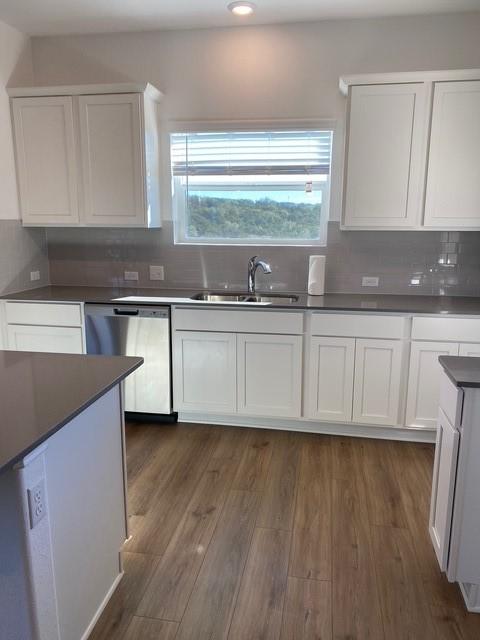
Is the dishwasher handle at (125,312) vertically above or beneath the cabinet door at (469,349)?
above

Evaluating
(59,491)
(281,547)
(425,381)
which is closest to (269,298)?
(425,381)

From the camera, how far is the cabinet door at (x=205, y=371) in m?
3.16

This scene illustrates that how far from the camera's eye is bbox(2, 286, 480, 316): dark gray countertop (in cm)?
292

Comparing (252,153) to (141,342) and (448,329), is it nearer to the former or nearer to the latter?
(141,342)

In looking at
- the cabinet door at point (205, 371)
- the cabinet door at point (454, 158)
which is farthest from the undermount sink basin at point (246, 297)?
the cabinet door at point (454, 158)

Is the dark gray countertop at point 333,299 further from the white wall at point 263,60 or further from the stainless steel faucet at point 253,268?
the white wall at point 263,60

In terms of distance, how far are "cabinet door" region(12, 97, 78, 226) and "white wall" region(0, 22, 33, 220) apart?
55 millimetres

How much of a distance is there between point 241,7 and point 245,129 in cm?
77

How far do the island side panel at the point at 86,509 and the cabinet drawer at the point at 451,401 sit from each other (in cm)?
126

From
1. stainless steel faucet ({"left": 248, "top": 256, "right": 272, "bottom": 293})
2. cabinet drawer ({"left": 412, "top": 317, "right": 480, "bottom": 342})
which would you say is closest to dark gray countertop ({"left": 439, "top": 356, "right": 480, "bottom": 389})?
cabinet drawer ({"left": 412, "top": 317, "right": 480, "bottom": 342})

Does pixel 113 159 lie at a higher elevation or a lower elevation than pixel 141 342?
higher

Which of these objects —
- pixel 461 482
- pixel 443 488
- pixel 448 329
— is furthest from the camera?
pixel 448 329

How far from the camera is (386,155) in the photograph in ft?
9.91

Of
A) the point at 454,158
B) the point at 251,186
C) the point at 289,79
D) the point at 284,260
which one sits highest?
the point at 289,79
